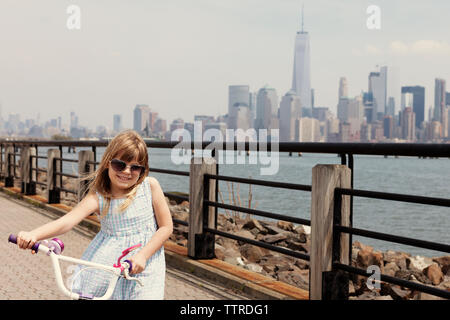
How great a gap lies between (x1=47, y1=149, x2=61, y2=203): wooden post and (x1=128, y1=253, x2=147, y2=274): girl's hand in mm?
8852

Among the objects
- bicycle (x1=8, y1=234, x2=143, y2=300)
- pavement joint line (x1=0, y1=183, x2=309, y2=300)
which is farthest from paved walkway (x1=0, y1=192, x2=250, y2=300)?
bicycle (x1=8, y1=234, x2=143, y2=300)

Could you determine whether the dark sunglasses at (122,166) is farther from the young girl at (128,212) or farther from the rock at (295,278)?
the rock at (295,278)

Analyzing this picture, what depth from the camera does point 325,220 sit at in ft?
13.5

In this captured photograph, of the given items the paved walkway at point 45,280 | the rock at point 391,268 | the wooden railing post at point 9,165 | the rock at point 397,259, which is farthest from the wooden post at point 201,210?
the wooden railing post at point 9,165

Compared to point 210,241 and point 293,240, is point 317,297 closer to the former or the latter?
point 210,241

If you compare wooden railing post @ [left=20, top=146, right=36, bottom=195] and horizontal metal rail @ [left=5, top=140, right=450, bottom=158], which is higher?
horizontal metal rail @ [left=5, top=140, right=450, bottom=158]

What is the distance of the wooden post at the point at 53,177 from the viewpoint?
10.8m

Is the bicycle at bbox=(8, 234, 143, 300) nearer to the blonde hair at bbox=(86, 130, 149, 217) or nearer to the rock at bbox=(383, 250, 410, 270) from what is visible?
the blonde hair at bbox=(86, 130, 149, 217)

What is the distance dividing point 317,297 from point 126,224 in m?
2.07

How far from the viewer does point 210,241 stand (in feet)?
19.2

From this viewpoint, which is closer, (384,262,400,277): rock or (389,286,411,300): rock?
(389,286,411,300): rock

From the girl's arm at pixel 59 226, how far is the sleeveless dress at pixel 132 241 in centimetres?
5

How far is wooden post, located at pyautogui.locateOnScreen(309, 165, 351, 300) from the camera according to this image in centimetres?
411
